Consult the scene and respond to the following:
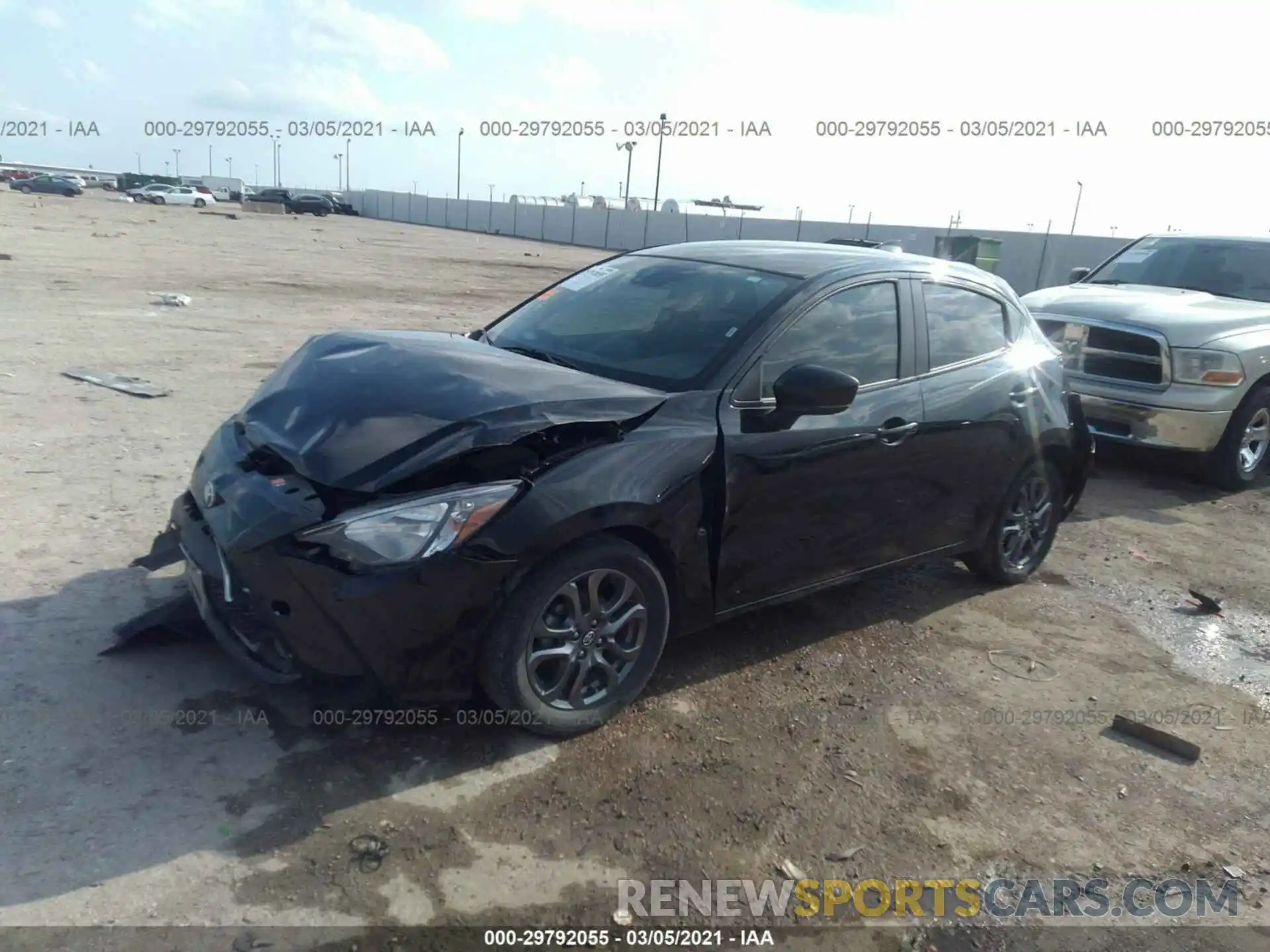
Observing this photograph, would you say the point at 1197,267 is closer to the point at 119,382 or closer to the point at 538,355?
the point at 538,355

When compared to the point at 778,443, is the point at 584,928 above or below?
below

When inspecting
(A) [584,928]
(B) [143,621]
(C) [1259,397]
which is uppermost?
(C) [1259,397]

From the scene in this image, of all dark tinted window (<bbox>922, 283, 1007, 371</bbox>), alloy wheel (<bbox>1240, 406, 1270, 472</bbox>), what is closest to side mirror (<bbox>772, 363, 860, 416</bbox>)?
dark tinted window (<bbox>922, 283, 1007, 371</bbox>)

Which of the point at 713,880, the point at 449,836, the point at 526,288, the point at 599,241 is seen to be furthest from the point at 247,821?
the point at 599,241

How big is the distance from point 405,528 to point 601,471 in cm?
71

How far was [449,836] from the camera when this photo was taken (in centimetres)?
307

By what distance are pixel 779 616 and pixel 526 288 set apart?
58.6 feet

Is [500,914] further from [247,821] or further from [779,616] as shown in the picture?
[779,616]

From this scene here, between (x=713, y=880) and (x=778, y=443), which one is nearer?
(x=713, y=880)

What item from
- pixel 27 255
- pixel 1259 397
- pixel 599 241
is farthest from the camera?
pixel 599 241

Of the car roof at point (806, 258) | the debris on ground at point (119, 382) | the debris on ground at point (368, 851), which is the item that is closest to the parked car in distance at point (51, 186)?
the debris on ground at point (119, 382)

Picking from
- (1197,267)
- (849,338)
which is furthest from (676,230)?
(849,338)

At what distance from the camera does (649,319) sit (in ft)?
14.6

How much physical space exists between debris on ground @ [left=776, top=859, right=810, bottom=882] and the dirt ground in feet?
0.09
